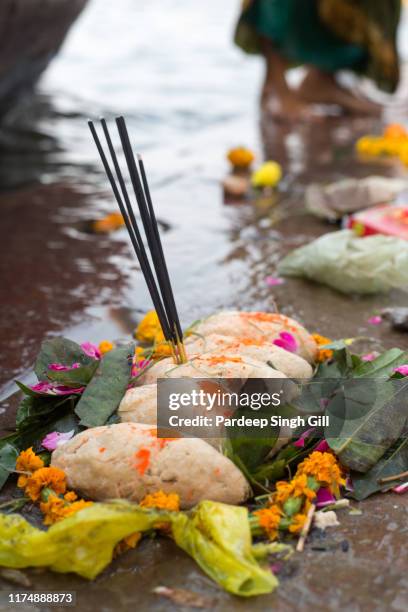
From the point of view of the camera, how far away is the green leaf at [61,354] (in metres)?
2.46

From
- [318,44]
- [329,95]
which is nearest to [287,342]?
[318,44]

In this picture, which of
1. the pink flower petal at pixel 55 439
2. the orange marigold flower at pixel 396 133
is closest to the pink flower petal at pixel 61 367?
the pink flower petal at pixel 55 439

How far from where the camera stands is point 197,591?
5.93 feet

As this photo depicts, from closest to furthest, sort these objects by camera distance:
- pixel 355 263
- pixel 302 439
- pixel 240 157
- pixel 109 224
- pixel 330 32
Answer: pixel 302 439 < pixel 355 263 < pixel 109 224 < pixel 240 157 < pixel 330 32

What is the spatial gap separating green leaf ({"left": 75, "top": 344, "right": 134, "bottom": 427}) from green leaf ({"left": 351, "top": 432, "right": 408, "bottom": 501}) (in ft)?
2.30

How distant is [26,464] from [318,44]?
5.77 m

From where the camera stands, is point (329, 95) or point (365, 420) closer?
point (365, 420)

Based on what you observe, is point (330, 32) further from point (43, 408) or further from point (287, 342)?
point (43, 408)

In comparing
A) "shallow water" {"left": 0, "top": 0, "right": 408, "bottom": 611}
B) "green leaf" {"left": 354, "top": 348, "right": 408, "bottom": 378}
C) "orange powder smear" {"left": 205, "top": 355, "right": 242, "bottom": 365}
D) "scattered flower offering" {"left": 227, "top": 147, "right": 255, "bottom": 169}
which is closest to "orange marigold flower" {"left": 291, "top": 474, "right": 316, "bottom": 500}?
"shallow water" {"left": 0, "top": 0, "right": 408, "bottom": 611}

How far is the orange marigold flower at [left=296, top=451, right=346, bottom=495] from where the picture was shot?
2.07 m

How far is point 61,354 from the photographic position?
2.50 meters

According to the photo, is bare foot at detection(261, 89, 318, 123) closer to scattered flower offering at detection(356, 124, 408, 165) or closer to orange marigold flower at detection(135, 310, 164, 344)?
scattered flower offering at detection(356, 124, 408, 165)

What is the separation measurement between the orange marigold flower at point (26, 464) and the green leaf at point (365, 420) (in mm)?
780

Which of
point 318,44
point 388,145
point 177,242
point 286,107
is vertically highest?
point 318,44
